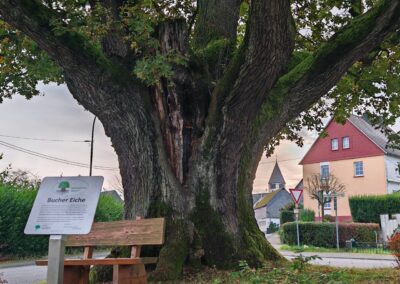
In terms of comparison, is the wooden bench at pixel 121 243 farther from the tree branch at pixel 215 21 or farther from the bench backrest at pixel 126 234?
the tree branch at pixel 215 21

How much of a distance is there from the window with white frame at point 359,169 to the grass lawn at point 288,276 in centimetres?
3699

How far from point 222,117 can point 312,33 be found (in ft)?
19.0

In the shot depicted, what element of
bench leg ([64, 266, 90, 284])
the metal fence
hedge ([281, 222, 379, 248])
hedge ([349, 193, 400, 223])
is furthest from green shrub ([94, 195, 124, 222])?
bench leg ([64, 266, 90, 284])

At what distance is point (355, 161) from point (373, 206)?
11.4 metres

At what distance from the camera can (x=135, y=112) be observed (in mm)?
7902

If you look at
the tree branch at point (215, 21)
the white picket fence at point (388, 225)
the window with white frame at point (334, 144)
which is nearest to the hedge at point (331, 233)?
the white picket fence at point (388, 225)

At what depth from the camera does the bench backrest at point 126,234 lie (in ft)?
20.2

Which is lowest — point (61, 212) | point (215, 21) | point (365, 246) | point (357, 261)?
point (357, 261)

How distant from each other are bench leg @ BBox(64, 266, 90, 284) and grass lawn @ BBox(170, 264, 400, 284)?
1.35 metres

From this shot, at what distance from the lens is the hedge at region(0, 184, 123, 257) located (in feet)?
62.7

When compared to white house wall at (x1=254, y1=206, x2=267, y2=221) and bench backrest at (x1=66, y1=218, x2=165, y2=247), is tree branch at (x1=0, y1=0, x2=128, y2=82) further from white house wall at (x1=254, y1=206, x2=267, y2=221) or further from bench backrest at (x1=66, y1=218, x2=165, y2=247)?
white house wall at (x1=254, y1=206, x2=267, y2=221)

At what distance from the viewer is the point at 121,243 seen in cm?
639

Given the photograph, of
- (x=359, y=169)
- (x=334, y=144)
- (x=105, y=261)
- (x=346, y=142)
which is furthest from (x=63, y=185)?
(x=334, y=144)

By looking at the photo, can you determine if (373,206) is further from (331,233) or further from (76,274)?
(76,274)
